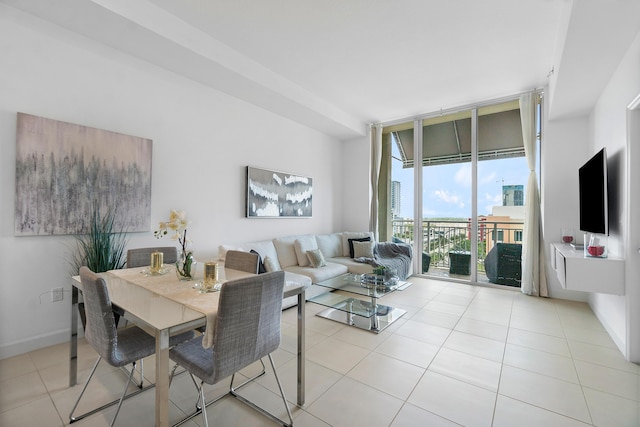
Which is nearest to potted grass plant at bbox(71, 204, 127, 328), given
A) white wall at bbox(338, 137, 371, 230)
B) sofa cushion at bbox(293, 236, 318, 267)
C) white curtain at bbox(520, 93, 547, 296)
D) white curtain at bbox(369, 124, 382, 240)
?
sofa cushion at bbox(293, 236, 318, 267)

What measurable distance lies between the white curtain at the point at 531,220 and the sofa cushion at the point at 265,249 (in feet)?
11.5

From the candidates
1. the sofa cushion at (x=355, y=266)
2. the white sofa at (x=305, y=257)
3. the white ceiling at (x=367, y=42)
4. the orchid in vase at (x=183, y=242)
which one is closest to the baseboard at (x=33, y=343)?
the white sofa at (x=305, y=257)

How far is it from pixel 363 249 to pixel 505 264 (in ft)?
7.27

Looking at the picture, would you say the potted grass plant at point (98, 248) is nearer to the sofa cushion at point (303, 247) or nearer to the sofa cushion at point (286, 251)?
the sofa cushion at point (286, 251)

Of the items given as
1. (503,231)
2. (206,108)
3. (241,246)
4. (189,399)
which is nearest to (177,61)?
(206,108)

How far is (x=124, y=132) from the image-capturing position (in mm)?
2852

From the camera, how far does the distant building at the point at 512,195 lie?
436 cm

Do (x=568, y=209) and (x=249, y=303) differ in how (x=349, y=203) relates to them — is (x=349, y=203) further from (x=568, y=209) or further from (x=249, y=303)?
(x=249, y=303)

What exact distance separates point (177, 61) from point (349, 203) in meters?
3.88

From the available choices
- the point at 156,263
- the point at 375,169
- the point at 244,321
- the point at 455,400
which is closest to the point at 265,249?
the point at 156,263

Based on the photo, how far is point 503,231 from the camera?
14.9 ft

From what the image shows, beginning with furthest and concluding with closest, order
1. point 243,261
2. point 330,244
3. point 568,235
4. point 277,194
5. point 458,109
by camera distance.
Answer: point 330,244 < point 458,109 < point 277,194 < point 568,235 < point 243,261

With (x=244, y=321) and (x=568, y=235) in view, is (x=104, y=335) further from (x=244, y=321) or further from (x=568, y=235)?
(x=568, y=235)

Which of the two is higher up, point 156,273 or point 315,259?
point 156,273
